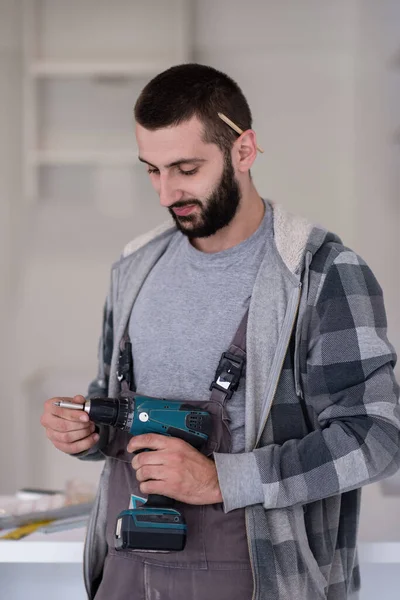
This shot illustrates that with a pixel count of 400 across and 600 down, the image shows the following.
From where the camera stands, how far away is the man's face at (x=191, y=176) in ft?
4.85

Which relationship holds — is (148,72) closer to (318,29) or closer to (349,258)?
(318,29)

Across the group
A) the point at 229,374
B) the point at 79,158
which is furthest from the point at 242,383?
the point at 79,158

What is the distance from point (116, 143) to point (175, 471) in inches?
99.5

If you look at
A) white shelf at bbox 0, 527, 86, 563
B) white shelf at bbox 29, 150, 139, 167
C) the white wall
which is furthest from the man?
the white wall

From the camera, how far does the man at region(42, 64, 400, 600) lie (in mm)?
1369

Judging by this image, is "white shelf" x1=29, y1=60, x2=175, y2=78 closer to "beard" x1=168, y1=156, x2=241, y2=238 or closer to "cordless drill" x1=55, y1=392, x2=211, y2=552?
"beard" x1=168, y1=156, x2=241, y2=238

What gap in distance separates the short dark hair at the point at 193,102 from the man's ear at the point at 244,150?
0.05ft

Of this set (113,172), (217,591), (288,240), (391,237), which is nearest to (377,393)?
(288,240)

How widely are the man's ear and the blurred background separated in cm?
208

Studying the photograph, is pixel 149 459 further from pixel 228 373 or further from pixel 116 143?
pixel 116 143

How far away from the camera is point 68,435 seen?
1.55m

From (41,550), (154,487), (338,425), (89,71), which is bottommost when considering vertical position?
(41,550)

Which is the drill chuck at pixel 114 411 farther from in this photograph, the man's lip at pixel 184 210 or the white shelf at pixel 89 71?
the white shelf at pixel 89 71

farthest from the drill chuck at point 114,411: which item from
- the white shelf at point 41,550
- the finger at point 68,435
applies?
the white shelf at point 41,550
